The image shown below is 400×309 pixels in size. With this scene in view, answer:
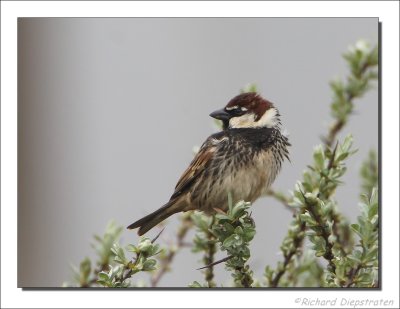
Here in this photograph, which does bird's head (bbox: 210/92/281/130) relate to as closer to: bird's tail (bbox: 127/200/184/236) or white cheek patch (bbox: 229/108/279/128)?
white cheek patch (bbox: 229/108/279/128)

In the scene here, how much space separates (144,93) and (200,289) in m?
0.77

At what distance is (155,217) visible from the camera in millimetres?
2182

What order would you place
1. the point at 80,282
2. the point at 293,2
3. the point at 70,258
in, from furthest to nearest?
the point at 70,258 → the point at 293,2 → the point at 80,282

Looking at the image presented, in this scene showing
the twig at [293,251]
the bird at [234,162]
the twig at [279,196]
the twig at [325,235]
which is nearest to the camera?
the twig at [325,235]

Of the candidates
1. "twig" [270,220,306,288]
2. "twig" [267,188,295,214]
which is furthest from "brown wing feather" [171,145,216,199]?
"twig" [270,220,306,288]

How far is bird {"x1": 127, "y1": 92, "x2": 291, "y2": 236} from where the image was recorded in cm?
212

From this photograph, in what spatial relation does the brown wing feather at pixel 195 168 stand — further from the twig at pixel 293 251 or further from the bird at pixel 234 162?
the twig at pixel 293 251

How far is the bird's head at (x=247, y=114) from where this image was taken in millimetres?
2205

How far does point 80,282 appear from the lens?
6.70 ft

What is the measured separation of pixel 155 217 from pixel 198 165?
247 mm

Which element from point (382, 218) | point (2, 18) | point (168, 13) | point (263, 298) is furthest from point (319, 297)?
point (2, 18)

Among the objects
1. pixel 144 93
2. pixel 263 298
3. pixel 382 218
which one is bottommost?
pixel 263 298

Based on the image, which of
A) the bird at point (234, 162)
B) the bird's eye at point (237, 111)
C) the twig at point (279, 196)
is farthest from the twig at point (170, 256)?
the bird's eye at point (237, 111)

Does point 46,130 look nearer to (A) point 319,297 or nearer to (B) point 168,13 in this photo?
(B) point 168,13
